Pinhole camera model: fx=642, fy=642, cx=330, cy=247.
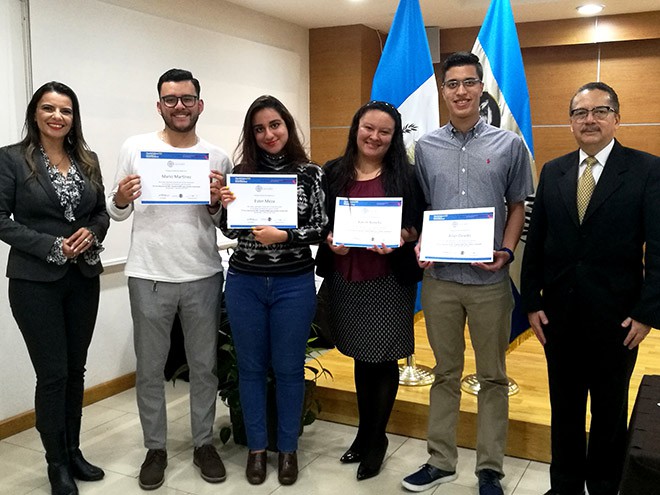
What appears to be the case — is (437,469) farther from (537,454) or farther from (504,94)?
(504,94)

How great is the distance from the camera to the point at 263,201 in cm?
240

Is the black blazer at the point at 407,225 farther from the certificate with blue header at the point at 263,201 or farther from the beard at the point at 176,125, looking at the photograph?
the beard at the point at 176,125

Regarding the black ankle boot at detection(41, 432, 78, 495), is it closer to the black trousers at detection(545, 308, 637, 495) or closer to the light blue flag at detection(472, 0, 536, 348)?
the black trousers at detection(545, 308, 637, 495)

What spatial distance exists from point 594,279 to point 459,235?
1.53 feet

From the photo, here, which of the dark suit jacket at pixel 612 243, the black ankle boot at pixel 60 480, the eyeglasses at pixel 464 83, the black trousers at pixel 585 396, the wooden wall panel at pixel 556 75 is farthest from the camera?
the wooden wall panel at pixel 556 75

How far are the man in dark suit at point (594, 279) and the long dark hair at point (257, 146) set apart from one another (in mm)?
925

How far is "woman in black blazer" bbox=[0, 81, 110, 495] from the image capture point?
234 cm

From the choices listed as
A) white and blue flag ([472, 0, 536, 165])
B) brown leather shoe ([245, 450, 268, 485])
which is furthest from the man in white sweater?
white and blue flag ([472, 0, 536, 165])

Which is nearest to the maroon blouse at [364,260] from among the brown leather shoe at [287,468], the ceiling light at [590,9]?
the brown leather shoe at [287,468]

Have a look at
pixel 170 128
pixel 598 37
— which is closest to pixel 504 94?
pixel 170 128

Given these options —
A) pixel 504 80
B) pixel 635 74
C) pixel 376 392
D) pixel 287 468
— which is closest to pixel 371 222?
pixel 376 392

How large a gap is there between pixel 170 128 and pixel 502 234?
1323 mm

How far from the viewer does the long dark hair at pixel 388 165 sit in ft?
7.88

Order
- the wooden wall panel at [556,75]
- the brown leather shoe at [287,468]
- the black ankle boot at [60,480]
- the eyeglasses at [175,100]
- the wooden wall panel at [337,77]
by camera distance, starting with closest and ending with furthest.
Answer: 1. the eyeglasses at [175,100]
2. the black ankle boot at [60,480]
3. the brown leather shoe at [287,468]
4. the wooden wall panel at [337,77]
5. the wooden wall panel at [556,75]
